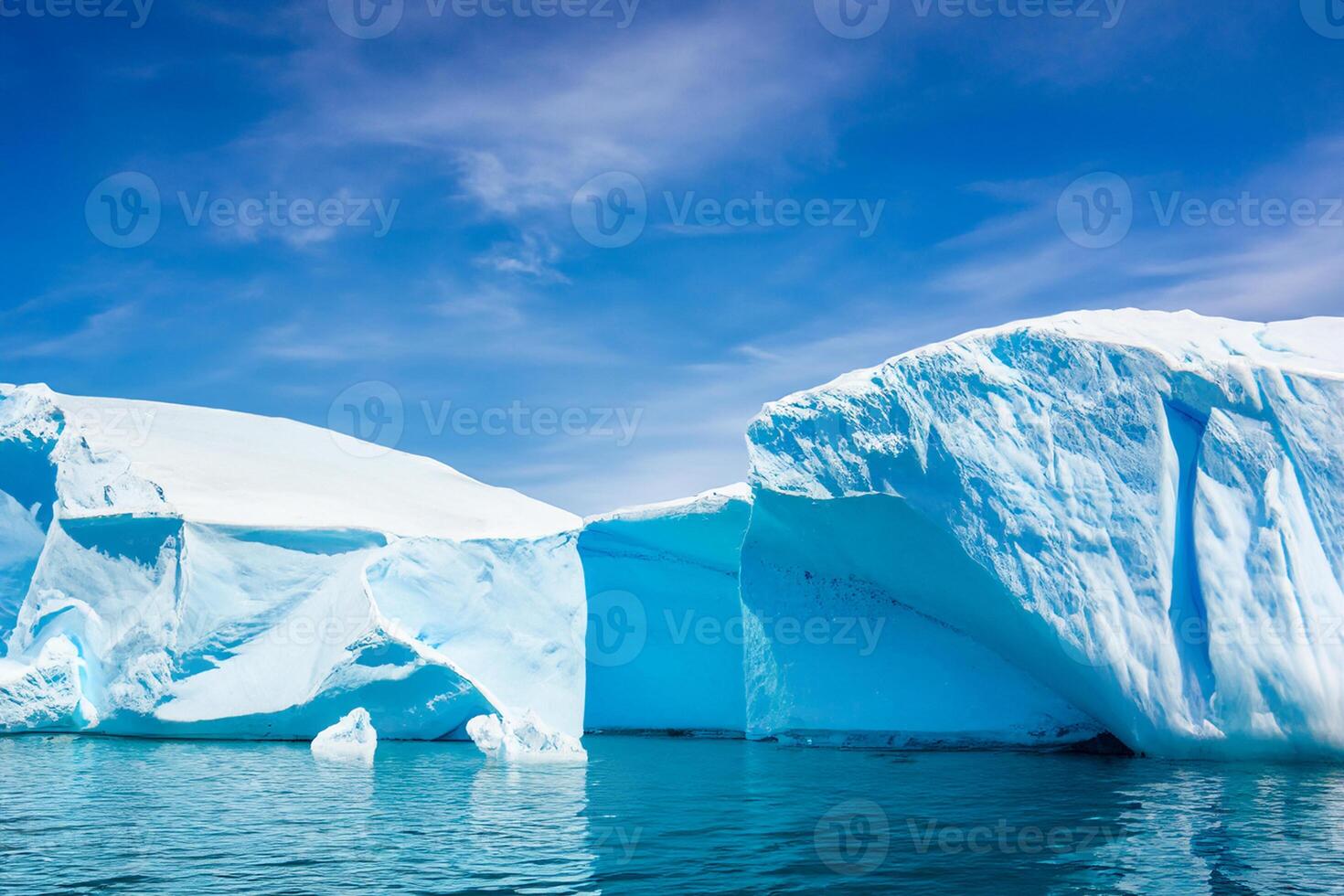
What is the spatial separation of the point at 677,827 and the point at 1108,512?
654 centimetres

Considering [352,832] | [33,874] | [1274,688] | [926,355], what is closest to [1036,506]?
[926,355]

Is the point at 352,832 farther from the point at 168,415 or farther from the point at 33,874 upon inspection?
the point at 168,415

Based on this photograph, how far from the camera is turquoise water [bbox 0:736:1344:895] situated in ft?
19.8

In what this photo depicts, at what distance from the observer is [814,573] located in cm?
1472

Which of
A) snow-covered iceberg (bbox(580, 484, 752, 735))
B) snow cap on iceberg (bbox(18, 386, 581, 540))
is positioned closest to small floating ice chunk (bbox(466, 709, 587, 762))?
snow cap on iceberg (bbox(18, 386, 581, 540))

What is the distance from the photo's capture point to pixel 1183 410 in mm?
11766

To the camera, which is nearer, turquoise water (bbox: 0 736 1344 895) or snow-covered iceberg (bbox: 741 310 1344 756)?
turquoise water (bbox: 0 736 1344 895)

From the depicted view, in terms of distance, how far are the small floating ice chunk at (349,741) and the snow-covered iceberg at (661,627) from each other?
550cm

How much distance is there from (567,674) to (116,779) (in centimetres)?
768

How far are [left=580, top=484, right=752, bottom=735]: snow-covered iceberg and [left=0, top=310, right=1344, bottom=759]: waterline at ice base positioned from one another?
0.19ft

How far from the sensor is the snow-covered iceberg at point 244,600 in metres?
15.3

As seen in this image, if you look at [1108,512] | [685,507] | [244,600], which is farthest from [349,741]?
[1108,512]

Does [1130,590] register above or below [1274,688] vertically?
above

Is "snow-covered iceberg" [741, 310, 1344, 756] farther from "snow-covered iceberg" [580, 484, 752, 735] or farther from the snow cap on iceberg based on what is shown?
the snow cap on iceberg
